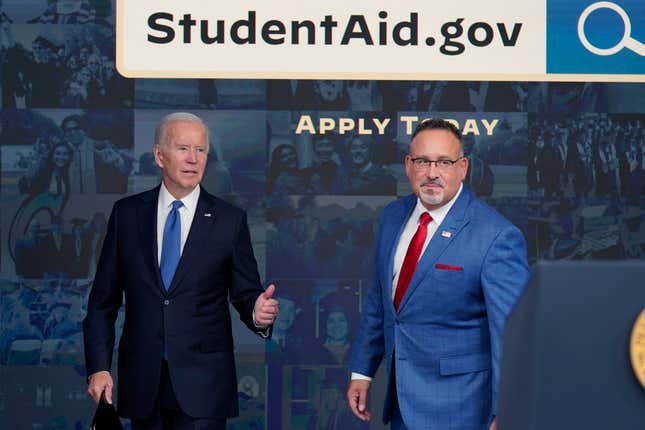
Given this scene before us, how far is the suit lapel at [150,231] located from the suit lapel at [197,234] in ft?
0.25

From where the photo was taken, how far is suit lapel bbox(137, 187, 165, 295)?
14.0 feet

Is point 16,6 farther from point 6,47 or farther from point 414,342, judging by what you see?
point 414,342

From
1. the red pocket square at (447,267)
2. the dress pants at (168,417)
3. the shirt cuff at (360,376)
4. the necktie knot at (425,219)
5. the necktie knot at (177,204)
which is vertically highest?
the necktie knot at (177,204)

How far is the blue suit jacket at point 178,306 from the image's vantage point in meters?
4.21

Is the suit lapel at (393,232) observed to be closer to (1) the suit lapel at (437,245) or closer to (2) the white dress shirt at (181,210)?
(1) the suit lapel at (437,245)

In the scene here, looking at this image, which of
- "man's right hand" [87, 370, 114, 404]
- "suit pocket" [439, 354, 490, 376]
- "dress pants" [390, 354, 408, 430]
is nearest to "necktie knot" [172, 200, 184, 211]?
"man's right hand" [87, 370, 114, 404]

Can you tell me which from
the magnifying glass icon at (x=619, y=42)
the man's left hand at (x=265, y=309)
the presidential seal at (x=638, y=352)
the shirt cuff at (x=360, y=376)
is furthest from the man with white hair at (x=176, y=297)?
the presidential seal at (x=638, y=352)

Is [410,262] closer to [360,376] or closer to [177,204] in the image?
[360,376]

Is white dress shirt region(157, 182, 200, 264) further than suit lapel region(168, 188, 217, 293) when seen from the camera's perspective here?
Yes

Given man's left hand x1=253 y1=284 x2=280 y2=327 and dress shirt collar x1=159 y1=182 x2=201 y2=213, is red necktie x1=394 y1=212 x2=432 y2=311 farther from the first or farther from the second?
dress shirt collar x1=159 y1=182 x2=201 y2=213

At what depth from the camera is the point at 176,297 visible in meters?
4.24

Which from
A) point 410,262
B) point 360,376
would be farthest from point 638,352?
point 360,376

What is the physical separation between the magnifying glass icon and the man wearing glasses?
184cm

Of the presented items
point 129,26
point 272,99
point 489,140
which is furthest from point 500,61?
point 129,26
